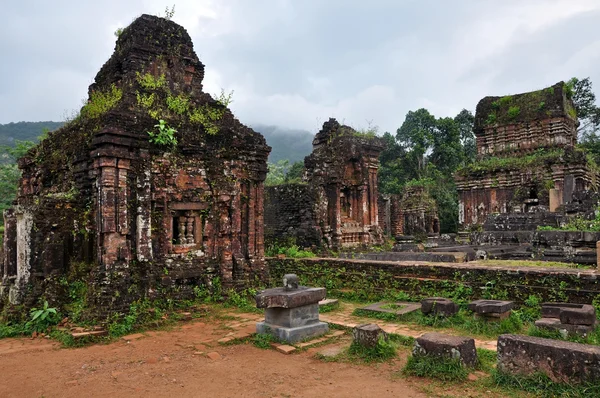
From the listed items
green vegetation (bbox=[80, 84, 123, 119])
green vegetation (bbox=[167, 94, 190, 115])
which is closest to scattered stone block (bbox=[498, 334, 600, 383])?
green vegetation (bbox=[167, 94, 190, 115])

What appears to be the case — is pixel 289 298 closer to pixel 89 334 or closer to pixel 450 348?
pixel 450 348

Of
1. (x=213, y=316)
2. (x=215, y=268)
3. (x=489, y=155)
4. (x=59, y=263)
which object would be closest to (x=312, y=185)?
(x=215, y=268)

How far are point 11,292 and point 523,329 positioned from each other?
10.1 m

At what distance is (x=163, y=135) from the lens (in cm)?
1028

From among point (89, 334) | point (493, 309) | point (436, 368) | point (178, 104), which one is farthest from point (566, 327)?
point (178, 104)

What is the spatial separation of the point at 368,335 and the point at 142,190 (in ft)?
19.8

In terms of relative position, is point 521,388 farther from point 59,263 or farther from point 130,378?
point 59,263

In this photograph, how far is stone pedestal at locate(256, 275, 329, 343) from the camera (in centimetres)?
746

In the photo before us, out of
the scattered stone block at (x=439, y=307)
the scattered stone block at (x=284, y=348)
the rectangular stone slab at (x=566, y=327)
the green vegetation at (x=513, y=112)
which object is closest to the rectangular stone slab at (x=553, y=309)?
the rectangular stone slab at (x=566, y=327)

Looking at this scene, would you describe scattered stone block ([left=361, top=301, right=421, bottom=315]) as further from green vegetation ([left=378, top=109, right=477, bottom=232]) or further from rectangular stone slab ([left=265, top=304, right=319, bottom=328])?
green vegetation ([left=378, top=109, right=477, bottom=232])

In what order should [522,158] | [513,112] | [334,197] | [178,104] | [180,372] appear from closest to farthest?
[180,372] < [178,104] < [334,197] < [522,158] < [513,112]

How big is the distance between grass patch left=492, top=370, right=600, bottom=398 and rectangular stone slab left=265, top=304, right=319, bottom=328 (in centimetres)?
331

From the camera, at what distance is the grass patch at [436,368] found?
5.36 m

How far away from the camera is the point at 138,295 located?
9414 mm
